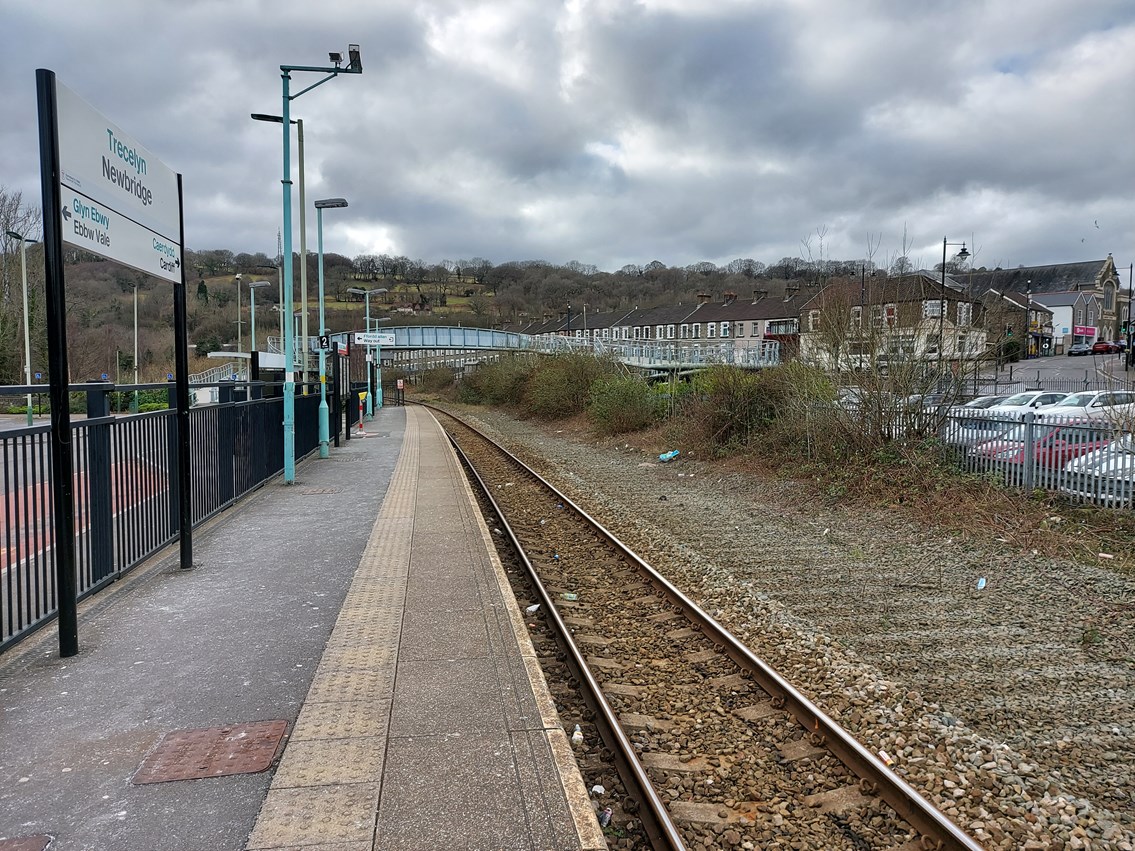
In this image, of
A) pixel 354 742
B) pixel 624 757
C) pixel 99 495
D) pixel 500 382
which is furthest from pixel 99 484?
pixel 500 382

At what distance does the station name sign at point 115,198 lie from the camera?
16.3 ft

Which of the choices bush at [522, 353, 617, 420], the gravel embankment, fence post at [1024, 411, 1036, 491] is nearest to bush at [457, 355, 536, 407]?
bush at [522, 353, 617, 420]

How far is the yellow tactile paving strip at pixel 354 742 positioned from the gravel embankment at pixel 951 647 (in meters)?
1.90

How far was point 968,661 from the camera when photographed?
5.72 m

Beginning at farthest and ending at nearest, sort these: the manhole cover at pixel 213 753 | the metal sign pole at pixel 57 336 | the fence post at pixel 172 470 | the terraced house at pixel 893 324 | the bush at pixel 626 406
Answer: the bush at pixel 626 406 < the terraced house at pixel 893 324 < the fence post at pixel 172 470 < the metal sign pole at pixel 57 336 < the manhole cover at pixel 213 753

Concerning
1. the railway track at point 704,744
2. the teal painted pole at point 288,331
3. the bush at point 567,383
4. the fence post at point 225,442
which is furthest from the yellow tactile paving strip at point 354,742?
the bush at point 567,383

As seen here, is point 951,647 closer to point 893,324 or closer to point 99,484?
point 99,484

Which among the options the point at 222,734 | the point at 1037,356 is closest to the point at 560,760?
the point at 222,734

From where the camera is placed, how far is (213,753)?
384 cm

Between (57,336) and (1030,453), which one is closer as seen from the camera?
(57,336)

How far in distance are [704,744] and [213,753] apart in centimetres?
271

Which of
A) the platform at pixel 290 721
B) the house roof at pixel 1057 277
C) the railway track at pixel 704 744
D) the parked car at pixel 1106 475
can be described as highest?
the house roof at pixel 1057 277

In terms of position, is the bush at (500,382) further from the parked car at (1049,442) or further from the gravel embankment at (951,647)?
the gravel embankment at (951,647)

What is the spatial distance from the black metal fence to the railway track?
12.1 feet
